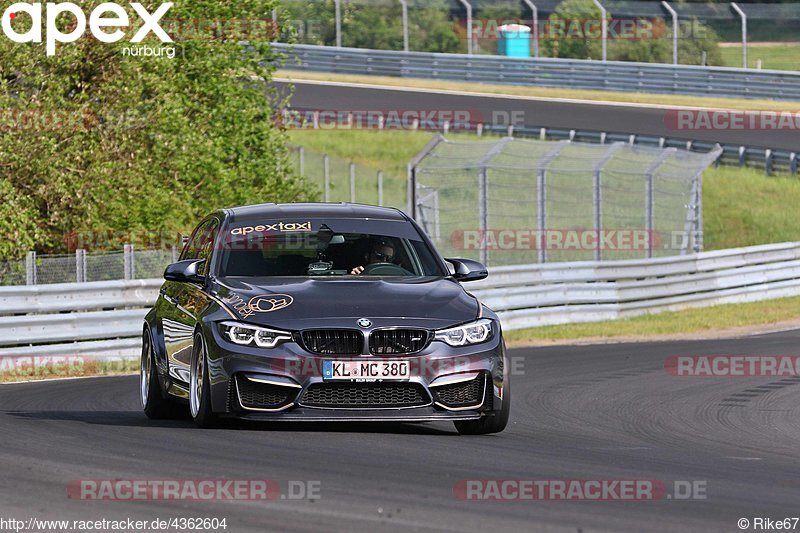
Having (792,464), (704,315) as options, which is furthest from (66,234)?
(792,464)

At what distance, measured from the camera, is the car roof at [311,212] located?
10914 mm

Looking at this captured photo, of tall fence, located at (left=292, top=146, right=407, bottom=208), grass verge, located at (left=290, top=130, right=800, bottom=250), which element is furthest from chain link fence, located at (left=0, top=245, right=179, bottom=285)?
grass verge, located at (left=290, top=130, right=800, bottom=250)

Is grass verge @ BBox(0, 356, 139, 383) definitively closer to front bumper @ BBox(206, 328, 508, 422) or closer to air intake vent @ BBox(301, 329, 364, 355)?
front bumper @ BBox(206, 328, 508, 422)

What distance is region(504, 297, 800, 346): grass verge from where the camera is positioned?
71.0ft

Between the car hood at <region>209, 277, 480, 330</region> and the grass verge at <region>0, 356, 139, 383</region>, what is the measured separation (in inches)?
254

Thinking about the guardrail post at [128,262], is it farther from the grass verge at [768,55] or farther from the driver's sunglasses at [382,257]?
the grass verge at [768,55]

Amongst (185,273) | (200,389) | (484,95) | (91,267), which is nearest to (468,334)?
(200,389)

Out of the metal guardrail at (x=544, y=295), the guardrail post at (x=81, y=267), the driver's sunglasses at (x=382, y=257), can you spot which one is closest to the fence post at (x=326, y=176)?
the metal guardrail at (x=544, y=295)

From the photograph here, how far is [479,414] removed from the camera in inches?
381

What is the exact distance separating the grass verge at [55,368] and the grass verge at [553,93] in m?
29.8

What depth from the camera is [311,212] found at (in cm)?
1092

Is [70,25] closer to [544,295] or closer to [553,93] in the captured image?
[544,295]

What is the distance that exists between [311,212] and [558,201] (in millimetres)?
14591

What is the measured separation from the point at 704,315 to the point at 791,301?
3.09 metres
